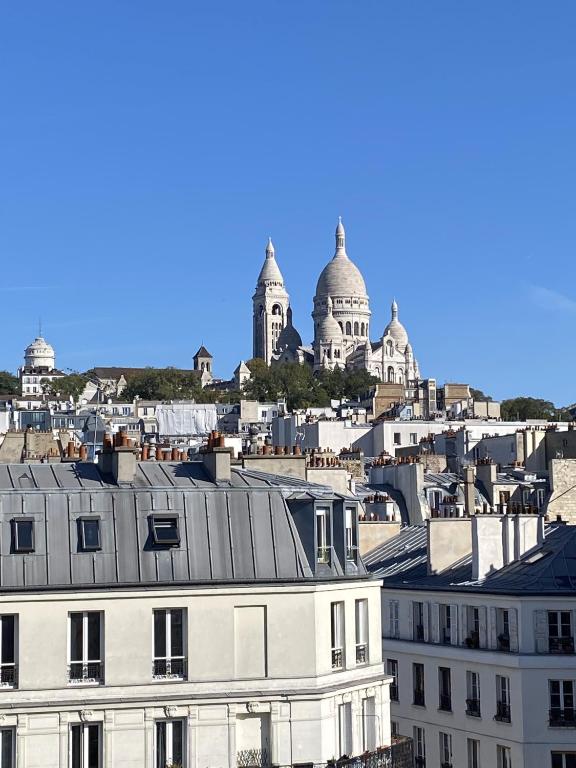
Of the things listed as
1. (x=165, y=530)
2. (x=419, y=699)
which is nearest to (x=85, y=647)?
(x=165, y=530)

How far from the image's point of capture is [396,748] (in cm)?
2527

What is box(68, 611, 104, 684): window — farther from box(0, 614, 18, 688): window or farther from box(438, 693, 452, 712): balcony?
box(438, 693, 452, 712): balcony

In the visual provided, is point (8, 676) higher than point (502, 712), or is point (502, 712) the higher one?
point (8, 676)

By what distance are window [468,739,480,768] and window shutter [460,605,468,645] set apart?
6.29 ft

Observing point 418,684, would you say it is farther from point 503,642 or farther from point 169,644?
point 169,644

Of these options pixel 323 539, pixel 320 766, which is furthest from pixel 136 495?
pixel 320 766

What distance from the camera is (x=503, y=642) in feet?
101

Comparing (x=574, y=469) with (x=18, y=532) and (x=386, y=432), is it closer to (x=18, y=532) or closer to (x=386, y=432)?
(x=18, y=532)

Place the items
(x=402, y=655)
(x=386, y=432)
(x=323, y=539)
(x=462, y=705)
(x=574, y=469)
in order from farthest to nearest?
(x=386, y=432), (x=574, y=469), (x=402, y=655), (x=462, y=705), (x=323, y=539)

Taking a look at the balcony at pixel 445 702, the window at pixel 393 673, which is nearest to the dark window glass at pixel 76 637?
the balcony at pixel 445 702

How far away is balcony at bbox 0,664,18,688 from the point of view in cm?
2259

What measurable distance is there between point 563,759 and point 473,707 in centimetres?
225

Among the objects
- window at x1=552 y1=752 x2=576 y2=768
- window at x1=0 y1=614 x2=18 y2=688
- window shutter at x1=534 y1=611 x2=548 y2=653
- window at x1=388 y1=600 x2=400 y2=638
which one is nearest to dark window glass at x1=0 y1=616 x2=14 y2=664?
window at x1=0 y1=614 x2=18 y2=688

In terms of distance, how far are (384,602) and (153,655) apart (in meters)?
12.5
